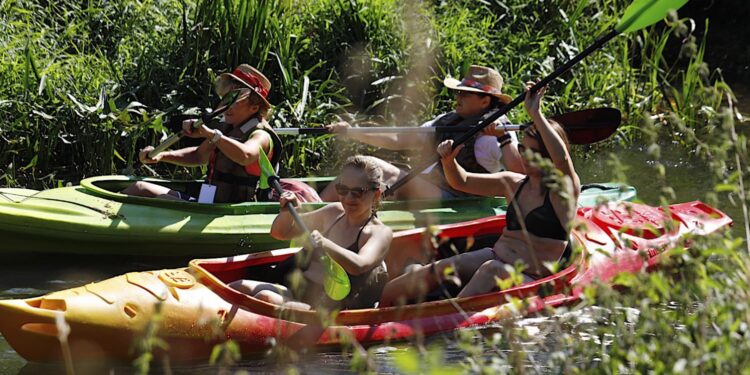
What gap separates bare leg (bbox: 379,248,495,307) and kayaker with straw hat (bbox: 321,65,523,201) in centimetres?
100

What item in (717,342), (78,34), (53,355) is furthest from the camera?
(78,34)

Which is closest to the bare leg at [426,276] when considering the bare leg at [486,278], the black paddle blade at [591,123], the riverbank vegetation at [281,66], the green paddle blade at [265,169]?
the bare leg at [486,278]

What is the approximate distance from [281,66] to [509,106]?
2.92 m

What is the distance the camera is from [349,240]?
4.59m

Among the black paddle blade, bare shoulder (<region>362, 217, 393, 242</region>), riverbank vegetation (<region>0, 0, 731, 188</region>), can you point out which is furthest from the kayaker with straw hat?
riverbank vegetation (<region>0, 0, 731, 188</region>)

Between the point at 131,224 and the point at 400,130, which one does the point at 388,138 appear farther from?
→ the point at 131,224

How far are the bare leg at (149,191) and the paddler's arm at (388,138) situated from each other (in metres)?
0.98

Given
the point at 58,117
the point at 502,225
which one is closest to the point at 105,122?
the point at 58,117

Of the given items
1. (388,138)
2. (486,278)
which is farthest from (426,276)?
(388,138)

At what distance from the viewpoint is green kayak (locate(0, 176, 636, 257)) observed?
581 cm

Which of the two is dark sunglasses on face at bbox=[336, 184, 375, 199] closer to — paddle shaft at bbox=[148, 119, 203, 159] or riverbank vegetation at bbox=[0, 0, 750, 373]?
paddle shaft at bbox=[148, 119, 203, 159]

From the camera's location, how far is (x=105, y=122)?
7.75m

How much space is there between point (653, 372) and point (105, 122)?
5685mm

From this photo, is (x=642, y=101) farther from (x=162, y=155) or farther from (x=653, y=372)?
(x=653, y=372)
